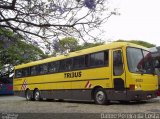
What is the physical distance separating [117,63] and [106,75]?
84 centimetres

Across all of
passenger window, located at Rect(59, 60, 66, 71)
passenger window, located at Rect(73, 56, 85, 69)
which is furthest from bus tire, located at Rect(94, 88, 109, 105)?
passenger window, located at Rect(59, 60, 66, 71)

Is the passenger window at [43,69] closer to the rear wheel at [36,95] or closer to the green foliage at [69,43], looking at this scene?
the rear wheel at [36,95]

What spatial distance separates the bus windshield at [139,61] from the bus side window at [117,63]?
0.38 meters

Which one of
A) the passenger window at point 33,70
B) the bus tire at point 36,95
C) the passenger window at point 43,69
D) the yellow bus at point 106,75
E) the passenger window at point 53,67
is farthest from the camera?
the passenger window at point 33,70

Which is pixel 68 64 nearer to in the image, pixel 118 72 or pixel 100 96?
pixel 100 96

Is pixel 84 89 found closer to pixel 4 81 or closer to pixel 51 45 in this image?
pixel 51 45

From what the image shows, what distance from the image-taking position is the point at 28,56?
12.5 metres

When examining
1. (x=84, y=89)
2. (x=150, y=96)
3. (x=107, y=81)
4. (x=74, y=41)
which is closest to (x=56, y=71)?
(x=84, y=89)

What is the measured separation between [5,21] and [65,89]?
10.5 meters

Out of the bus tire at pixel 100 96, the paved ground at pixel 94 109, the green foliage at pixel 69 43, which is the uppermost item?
the green foliage at pixel 69 43

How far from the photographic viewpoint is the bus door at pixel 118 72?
16053 mm

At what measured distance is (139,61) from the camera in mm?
16672

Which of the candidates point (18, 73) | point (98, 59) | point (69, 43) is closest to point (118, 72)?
point (98, 59)

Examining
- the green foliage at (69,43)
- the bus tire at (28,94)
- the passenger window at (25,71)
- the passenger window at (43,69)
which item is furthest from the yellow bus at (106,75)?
the green foliage at (69,43)
